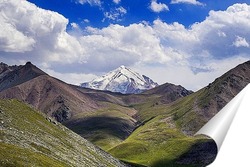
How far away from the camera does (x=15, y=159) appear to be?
61.5 meters

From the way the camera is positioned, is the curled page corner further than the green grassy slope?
No

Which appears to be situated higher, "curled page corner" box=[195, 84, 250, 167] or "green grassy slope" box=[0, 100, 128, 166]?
"curled page corner" box=[195, 84, 250, 167]

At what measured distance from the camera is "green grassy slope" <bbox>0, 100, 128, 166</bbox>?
67750mm

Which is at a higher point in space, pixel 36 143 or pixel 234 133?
pixel 234 133

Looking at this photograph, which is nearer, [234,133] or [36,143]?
[234,133]

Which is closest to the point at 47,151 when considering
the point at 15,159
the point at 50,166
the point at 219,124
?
the point at 50,166

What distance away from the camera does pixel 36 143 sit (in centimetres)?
8938

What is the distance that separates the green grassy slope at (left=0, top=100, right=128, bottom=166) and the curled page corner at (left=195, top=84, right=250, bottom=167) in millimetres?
51507

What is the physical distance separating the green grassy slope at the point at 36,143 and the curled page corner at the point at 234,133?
5151 cm

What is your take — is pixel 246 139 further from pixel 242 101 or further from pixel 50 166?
pixel 50 166

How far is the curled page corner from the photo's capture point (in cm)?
961

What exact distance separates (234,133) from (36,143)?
8437 cm

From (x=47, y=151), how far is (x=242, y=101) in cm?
8202

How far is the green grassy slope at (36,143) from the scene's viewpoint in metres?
67.8
